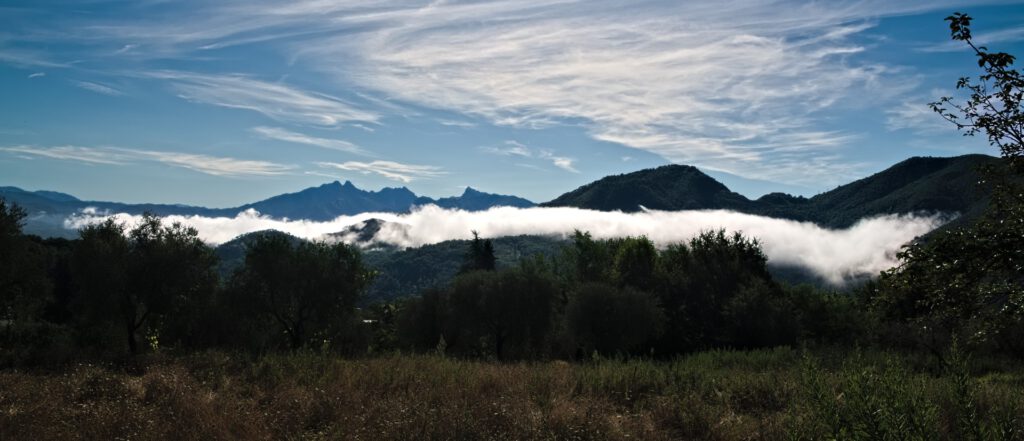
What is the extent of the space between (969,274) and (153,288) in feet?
122

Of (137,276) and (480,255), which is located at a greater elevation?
(137,276)

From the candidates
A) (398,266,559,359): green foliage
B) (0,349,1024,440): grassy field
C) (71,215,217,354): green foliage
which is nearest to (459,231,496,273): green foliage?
(398,266,559,359): green foliage

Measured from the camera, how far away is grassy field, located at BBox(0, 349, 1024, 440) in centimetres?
919

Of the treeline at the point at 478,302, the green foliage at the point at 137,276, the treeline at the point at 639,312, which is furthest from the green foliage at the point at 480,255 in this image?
the green foliage at the point at 137,276

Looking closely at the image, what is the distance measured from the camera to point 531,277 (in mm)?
54031

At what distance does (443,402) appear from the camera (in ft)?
36.3

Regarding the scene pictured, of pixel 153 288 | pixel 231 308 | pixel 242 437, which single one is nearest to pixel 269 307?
pixel 231 308

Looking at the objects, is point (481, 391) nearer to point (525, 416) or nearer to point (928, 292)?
point (525, 416)

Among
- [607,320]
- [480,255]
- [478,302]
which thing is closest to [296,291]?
[478,302]

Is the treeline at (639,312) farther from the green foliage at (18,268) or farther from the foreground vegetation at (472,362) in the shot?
the green foliage at (18,268)

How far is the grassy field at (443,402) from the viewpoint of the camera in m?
9.19

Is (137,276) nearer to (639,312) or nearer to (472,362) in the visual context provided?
(472,362)

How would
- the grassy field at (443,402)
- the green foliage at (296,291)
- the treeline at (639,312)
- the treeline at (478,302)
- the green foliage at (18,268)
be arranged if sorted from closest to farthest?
the grassy field at (443,402), the treeline at (478,302), the green foliage at (18,268), the green foliage at (296,291), the treeline at (639,312)

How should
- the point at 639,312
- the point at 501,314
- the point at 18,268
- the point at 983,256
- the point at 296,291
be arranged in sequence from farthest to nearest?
the point at 501,314 < the point at 639,312 < the point at 296,291 < the point at 18,268 < the point at 983,256
